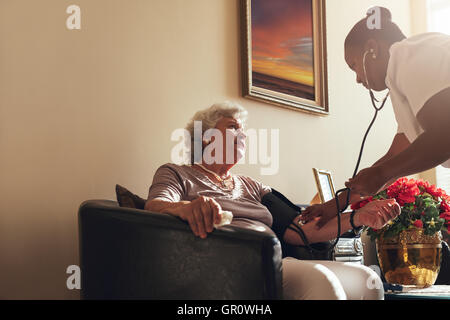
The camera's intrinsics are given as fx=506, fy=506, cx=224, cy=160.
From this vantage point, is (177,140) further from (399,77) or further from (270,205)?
(399,77)

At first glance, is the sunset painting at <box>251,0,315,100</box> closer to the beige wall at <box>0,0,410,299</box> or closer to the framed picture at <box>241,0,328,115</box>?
the framed picture at <box>241,0,328,115</box>

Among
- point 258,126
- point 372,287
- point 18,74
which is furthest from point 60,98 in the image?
point 372,287

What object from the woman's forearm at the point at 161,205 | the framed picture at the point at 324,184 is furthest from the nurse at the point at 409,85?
the framed picture at the point at 324,184

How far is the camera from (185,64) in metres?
2.58

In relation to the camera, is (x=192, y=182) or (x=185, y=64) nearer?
(x=192, y=182)

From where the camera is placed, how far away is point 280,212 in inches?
87.4

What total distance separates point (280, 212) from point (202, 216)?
88 centimetres


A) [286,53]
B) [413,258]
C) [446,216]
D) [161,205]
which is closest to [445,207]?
[446,216]

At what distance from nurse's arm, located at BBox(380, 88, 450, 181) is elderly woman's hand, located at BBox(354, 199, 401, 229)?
1.81 feet

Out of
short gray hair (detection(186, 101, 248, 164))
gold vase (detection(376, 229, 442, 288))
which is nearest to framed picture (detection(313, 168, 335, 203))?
gold vase (detection(376, 229, 442, 288))

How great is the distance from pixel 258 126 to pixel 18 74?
1.39 metres

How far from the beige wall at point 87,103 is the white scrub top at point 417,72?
1.16 metres
